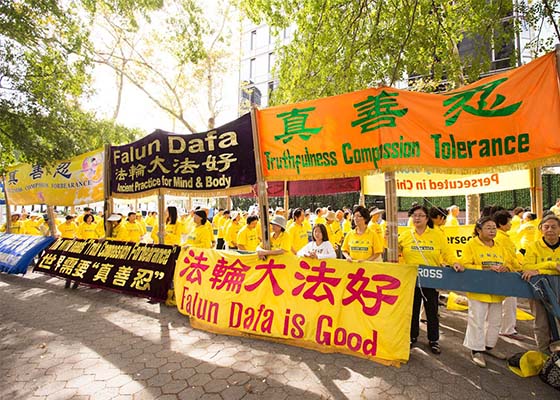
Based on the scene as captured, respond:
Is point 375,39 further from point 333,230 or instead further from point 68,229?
point 68,229

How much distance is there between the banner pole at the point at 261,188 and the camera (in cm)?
459

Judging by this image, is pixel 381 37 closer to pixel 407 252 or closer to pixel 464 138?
pixel 464 138

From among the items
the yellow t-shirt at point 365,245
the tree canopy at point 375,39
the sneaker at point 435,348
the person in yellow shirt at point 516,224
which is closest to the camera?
the sneaker at point 435,348

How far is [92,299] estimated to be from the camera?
598cm

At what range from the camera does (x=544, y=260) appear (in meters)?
3.51

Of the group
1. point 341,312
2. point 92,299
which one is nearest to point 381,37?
point 341,312

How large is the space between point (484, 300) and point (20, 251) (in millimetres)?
10074

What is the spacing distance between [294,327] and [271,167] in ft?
7.56

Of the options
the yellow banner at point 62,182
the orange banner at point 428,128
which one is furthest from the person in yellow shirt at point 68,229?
the orange banner at point 428,128

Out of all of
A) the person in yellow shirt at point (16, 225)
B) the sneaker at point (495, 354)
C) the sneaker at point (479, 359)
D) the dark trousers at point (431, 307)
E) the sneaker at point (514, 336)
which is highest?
the person in yellow shirt at point (16, 225)

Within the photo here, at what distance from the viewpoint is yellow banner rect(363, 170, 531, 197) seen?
618 cm

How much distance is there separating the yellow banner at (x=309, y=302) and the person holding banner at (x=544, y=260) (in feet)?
4.57

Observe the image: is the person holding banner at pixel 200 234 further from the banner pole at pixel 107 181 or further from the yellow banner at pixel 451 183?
the yellow banner at pixel 451 183

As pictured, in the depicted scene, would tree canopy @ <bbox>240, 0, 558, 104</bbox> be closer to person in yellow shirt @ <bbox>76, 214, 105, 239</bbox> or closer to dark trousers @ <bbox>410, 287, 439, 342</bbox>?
dark trousers @ <bbox>410, 287, 439, 342</bbox>
